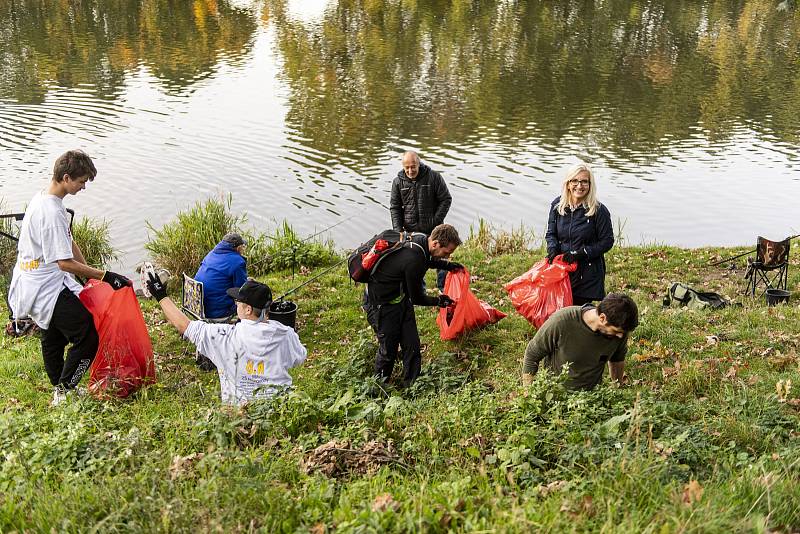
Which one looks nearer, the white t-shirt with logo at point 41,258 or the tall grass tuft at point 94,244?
the white t-shirt with logo at point 41,258

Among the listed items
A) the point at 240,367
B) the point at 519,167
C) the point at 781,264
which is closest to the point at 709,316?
the point at 781,264

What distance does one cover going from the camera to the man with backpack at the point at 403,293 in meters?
6.25

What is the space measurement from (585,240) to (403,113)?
50.6 feet

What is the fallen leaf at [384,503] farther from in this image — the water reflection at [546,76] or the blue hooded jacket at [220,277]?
the water reflection at [546,76]

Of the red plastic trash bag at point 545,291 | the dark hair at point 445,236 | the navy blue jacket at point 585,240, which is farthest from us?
the red plastic trash bag at point 545,291

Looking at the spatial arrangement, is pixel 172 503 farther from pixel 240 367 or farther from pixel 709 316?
pixel 709 316

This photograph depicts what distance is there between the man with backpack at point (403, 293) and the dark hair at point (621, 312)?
157 centimetres

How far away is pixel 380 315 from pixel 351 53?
83.7ft

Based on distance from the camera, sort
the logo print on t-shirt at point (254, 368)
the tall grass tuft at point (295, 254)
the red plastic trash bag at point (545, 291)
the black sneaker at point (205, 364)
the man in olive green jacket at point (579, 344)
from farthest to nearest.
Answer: the tall grass tuft at point (295, 254) → the black sneaker at point (205, 364) → the red plastic trash bag at point (545, 291) → the logo print on t-shirt at point (254, 368) → the man in olive green jacket at point (579, 344)

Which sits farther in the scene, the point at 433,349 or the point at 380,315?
the point at 433,349

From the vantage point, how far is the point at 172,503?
11.8 feet

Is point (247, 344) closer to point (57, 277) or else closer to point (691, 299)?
point (57, 277)

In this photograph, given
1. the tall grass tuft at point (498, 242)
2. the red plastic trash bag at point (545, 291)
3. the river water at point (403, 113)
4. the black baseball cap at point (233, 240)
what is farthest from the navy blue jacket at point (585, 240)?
the river water at point (403, 113)

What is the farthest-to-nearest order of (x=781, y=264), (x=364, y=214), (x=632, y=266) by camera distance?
(x=364, y=214)
(x=632, y=266)
(x=781, y=264)
